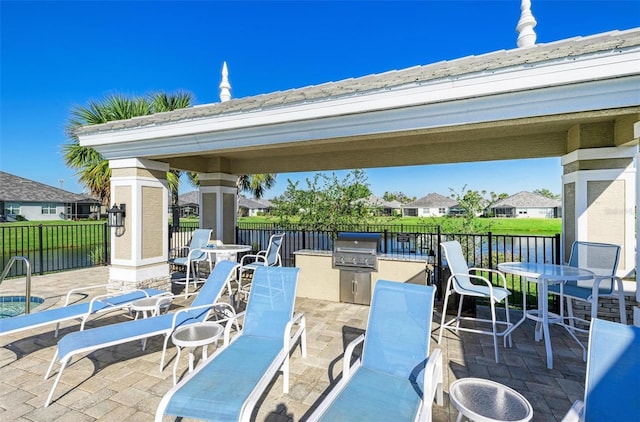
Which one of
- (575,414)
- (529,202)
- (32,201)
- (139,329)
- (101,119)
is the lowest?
(139,329)

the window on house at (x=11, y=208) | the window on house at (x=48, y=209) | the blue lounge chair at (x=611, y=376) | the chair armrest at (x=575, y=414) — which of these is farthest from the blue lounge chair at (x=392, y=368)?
the window on house at (x=48, y=209)

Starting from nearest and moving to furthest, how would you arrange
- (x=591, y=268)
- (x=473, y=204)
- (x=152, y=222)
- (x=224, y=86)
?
(x=591, y=268) → (x=152, y=222) → (x=224, y=86) → (x=473, y=204)

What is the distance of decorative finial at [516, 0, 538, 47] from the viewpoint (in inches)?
210

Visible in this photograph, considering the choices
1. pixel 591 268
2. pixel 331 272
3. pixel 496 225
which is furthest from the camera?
pixel 496 225

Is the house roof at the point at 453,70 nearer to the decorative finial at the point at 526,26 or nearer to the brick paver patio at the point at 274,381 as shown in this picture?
the decorative finial at the point at 526,26

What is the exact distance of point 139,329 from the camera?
3.13 meters

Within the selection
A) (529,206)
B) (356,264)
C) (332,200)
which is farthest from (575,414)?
(529,206)

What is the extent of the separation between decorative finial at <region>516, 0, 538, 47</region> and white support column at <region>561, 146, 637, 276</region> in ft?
7.85

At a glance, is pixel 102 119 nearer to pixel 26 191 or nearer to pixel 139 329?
pixel 139 329

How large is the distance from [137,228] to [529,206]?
50324 mm

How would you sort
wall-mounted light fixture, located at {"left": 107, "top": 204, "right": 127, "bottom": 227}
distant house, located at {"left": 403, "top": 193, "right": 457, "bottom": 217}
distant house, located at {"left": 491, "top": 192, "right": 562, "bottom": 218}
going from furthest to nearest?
distant house, located at {"left": 491, "top": 192, "right": 562, "bottom": 218}, distant house, located at {"left": 403, "top": 193, "right": 457, "bottom": 217}, wall-mounted light fixture, located at {"left": 107, "top": 204, "right": 127, "bottom": 227}

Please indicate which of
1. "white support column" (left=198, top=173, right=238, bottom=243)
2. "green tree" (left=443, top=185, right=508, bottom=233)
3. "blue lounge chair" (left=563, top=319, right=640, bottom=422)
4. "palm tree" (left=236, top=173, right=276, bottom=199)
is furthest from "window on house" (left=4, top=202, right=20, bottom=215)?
"blue lounge chair" (left=563, top=319, right=640, bottom=422)

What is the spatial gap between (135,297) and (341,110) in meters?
4.13

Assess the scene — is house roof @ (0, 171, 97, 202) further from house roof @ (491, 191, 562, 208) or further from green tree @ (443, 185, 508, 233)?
house roof @ (491, 191, 562, 208)
